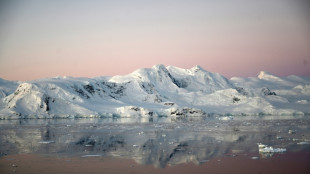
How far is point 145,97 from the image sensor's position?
112312 millimetres

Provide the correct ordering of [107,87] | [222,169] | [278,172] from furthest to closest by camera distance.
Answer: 1. [107,87]
2. [222,169]
3. [278,172]

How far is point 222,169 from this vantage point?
15438 mm

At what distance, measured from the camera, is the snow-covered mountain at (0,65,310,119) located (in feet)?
271

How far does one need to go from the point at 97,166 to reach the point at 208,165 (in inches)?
212

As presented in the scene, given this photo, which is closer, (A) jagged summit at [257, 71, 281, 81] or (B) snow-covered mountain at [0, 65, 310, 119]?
(B) snow-covered mountain at [0, 65, 310, 119]

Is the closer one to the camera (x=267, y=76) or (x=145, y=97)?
(x=145, y=97)

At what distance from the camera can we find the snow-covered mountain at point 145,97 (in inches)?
3250

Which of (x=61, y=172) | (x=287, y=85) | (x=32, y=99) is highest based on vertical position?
(x=287, y=85)

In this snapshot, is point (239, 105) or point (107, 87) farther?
point (107, 87)

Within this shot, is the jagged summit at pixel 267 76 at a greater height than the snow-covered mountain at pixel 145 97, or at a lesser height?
greater

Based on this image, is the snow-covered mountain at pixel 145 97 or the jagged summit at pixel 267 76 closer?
the snow-covered mountain at pixel 145 97

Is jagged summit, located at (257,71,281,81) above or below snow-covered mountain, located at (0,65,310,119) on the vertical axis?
above

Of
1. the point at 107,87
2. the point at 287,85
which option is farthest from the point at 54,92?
the point at 287,85

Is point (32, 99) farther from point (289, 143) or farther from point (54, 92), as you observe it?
point (289, 143)
